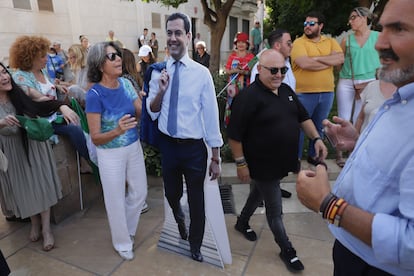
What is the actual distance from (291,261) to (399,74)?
2062mm

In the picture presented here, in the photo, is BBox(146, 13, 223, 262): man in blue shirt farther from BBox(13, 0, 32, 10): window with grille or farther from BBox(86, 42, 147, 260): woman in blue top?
BBox(13, 0, 32, 10): window with grille

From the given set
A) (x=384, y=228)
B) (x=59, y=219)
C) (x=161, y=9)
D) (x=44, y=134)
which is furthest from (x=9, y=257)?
(x=161, y=9)

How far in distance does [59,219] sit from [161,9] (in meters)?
19.1

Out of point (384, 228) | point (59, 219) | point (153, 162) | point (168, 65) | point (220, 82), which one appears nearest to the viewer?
point (384, 228)

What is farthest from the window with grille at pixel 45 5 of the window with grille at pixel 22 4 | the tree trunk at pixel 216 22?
the tree trunk at pixel 216 22

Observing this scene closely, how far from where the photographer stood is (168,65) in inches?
100

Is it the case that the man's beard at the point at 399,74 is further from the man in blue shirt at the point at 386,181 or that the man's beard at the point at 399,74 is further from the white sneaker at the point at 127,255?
the white sneaker at the point at 127,255

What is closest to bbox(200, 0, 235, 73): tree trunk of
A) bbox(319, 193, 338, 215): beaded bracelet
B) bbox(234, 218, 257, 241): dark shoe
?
bbox(234, 218, 257, 241): dark shoe

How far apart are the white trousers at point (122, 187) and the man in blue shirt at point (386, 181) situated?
6.17 ft

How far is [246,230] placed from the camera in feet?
10.4

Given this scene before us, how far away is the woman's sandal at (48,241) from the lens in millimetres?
2992

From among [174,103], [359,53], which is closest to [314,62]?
[359,53]

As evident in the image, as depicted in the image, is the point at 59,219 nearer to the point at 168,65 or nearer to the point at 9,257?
the point at 9,257

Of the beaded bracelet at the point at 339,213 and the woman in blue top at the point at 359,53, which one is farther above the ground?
the woman in blue top at the point at 359,53
